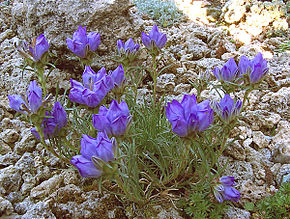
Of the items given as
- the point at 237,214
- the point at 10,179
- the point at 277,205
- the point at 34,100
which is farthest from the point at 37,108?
Answer: the point at 277,205

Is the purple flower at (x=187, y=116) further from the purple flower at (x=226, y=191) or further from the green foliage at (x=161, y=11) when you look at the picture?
the green foliage at (x=161, y=11)

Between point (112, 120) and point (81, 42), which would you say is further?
point (81, 42)

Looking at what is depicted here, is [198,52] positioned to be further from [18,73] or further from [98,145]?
[98,145]

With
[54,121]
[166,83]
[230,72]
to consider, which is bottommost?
[166,83]

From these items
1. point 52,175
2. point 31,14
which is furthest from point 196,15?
point 52,175

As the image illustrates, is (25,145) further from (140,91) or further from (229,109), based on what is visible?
(229,109)

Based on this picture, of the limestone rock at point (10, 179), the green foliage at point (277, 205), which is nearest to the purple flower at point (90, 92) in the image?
the limestone rock at point (10, 179)
